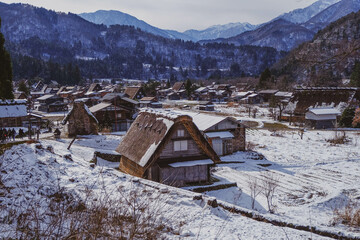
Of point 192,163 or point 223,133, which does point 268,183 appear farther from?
point 223,133

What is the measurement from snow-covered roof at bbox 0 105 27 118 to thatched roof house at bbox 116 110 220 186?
16.0 meters

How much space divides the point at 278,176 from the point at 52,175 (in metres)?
15.3

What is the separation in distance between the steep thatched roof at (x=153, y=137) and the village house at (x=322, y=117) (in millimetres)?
30879

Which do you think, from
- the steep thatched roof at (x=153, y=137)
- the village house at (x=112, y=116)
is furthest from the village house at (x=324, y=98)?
the steep thatched roof at (x=153, y=137)

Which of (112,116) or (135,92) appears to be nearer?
(112,116)

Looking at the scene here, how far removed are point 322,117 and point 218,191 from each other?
32.6 metres

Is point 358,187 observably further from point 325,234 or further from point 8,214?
point 8,214

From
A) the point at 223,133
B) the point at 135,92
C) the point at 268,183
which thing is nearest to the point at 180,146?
the point at 268,183

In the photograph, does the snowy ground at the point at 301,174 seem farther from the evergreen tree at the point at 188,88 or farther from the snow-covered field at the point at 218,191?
the evergreen tree at the point at 188,88

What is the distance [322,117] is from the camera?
4297 centimetres

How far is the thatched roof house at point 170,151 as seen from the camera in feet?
54.3

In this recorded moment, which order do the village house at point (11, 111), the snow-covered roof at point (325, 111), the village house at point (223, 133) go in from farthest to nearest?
the snow-covered roof at point (325, 111), the village house at point (11, 111), the village house at point (223, 133)

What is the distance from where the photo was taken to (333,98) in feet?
152

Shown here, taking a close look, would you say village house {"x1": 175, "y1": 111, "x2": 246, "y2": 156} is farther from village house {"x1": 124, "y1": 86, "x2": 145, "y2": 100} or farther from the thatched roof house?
village house {"x1": 124, "y1": 86, "x2": 145, "y2": 100}
